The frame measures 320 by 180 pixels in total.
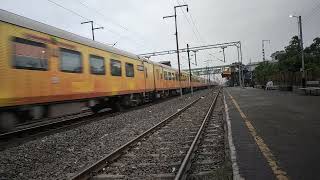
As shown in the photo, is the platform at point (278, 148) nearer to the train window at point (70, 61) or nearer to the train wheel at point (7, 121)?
the train window at point (70, 61)

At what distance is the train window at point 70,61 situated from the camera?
13875mm

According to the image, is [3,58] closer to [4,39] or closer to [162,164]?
[4,39]

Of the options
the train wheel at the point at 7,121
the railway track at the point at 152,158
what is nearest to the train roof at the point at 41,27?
the train wheel at the point at 7,121

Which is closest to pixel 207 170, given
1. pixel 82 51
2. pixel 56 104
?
pixel 56 104

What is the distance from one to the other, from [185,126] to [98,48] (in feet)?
18.5

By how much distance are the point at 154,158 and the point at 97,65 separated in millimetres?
9160

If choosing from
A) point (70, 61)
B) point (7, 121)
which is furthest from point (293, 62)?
point (7, 121)

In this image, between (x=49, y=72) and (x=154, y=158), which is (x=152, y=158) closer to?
(x=154, y=158)

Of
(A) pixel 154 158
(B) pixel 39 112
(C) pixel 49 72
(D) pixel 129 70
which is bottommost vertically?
(A) pixel 154 158

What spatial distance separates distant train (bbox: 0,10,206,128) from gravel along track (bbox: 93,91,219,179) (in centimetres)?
362

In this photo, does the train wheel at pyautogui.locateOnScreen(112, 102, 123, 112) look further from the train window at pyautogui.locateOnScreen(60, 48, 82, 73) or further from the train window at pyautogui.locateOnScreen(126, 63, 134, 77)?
the train window at pyautogui.locateOnScreen(60, 48, 82, 73)

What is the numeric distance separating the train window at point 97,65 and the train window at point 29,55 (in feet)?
12.4

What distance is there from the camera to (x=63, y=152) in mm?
9758

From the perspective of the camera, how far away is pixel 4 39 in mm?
10648
